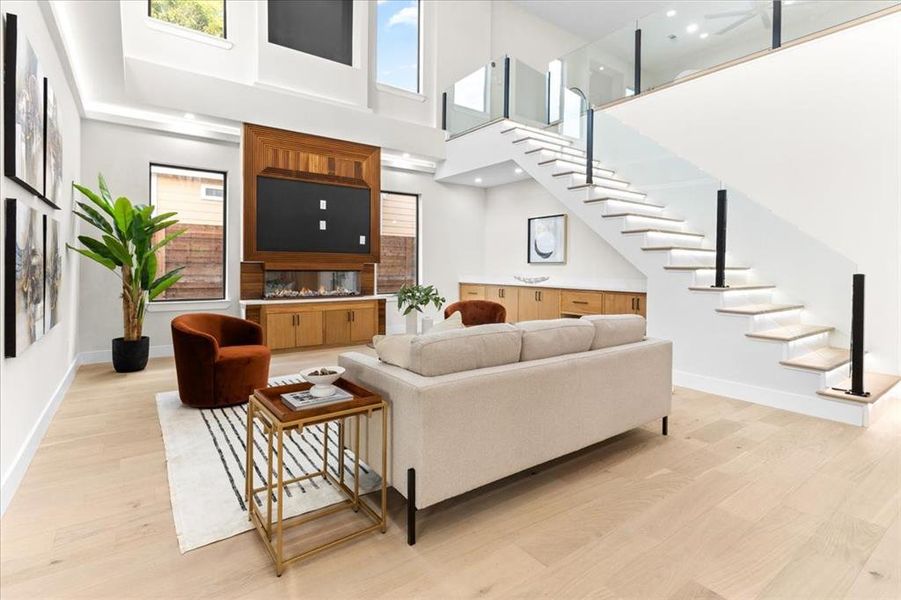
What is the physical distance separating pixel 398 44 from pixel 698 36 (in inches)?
172

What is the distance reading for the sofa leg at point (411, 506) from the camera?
1.91 meters

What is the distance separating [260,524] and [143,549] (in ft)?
1.45

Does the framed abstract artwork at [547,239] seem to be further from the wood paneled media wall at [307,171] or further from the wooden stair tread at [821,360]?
the wooden stair tread at [821,360]

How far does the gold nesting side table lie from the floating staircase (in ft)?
11.6

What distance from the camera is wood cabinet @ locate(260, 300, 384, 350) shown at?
5867 mm

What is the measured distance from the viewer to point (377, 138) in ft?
21.9

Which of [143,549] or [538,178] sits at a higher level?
[538,178]

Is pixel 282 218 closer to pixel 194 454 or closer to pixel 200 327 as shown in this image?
pixel 200 327

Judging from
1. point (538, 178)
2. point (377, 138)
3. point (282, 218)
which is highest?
point (377, 138)

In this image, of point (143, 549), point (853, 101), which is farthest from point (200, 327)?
point (853, 101)

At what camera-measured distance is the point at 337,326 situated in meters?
6.38

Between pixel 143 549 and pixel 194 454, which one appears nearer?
pixel 143 549

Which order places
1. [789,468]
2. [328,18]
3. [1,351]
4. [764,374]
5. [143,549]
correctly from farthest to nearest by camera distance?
[328,18], [764,374], [789,468], [1,351], [143,549]

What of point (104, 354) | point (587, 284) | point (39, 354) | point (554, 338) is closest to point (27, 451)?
point (39, 354)
